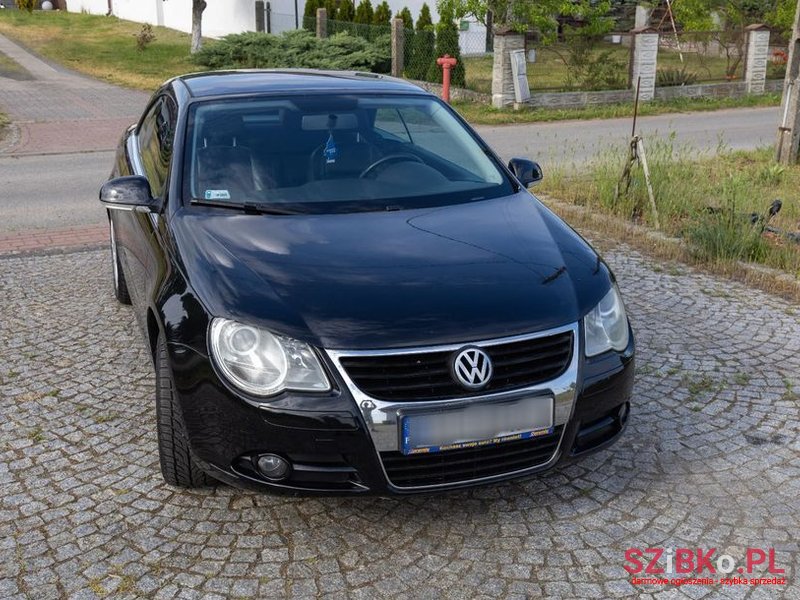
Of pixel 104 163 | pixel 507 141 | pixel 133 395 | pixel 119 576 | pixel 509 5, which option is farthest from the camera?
pixel 509 5

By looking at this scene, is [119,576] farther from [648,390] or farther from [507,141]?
[507,141]

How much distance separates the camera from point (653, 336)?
18.0ft

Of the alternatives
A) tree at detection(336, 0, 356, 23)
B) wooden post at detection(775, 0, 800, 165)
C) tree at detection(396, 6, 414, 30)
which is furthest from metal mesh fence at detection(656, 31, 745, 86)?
wooden post at detection(775, 0, 800, 165)

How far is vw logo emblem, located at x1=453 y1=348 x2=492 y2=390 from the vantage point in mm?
3049

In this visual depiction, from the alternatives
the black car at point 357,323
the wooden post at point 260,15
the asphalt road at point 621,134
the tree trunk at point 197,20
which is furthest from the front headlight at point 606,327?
the wooden post at point 260,15

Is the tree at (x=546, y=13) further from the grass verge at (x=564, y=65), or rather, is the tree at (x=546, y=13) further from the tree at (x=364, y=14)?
the tree at (x=364, y=14)

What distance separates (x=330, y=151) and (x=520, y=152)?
9396 mm

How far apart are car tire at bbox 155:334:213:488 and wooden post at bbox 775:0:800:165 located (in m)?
9.66

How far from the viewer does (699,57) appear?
22312 millimetres

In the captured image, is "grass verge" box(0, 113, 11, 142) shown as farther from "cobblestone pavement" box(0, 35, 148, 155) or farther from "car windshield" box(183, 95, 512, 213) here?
"car windshield" box(183, 95, 512, 213)

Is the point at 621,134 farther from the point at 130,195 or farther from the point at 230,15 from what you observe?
the point at 230,15

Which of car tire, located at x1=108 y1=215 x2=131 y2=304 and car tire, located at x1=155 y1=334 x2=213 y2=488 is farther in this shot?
car tire, located at x1=108 y1=215 x2=131 y2=304

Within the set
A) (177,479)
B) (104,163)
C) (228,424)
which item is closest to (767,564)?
(228,424)

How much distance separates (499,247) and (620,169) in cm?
568
